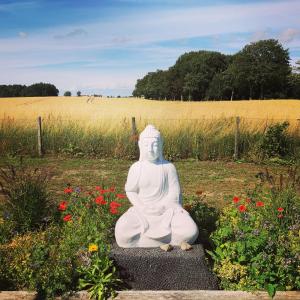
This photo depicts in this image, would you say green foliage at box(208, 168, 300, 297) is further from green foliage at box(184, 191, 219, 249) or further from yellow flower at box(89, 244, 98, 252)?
yellow flower at box(89, 244, 98, 252)

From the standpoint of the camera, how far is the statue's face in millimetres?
5605

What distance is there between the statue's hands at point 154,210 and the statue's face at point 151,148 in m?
0.64

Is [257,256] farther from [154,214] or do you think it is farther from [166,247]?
[154,214]

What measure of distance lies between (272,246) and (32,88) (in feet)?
230

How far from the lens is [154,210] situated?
5.61 meters

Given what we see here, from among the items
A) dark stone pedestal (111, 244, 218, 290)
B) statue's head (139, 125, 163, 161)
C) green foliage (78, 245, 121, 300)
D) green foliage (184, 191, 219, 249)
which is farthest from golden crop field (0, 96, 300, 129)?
green foliage (78, 245, 121, 300)

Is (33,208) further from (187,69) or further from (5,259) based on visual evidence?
(187,69)

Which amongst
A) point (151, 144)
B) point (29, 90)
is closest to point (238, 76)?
point (29, 90)

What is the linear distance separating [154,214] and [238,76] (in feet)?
173

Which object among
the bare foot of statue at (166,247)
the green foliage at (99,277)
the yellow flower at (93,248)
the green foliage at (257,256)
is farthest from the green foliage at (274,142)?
the yellow flower at (93,248)

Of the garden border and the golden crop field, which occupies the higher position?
the golden crop field

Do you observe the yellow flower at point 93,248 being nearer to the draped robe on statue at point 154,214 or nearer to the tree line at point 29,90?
the draped robe on statue at point 154,214

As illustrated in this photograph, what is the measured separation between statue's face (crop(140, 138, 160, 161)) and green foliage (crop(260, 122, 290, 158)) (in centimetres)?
937

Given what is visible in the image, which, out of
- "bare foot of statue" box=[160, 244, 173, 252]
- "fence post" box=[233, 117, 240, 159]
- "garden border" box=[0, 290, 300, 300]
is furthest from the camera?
"fence post" box=[233, 117, 240, 159]
